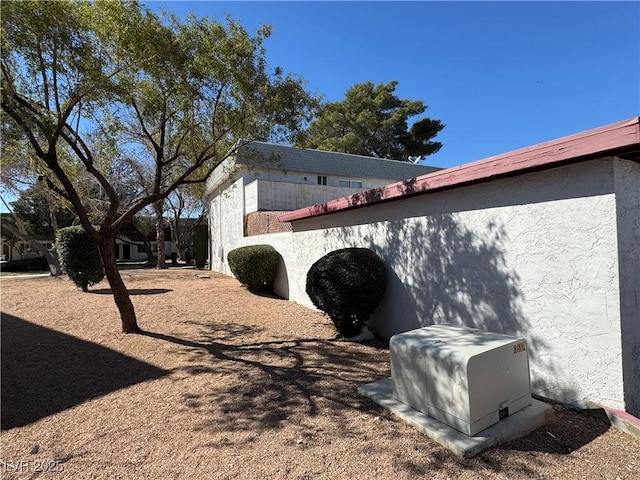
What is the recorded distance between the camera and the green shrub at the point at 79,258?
1095 cm

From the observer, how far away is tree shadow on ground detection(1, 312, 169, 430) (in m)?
4.00

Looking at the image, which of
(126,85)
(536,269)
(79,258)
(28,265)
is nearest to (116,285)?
(126,85)

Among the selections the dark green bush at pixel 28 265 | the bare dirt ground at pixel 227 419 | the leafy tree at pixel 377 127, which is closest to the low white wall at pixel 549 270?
the bare dirt ground at pixel 227 419

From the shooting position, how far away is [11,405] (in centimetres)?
399

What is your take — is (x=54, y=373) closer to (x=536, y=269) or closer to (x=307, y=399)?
(x=307, y=399)

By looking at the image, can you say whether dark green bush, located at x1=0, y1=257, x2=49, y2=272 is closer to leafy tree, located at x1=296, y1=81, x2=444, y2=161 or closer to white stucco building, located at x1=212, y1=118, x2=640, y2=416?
leafy tree, located at x1=296, y1=81, x2=444, y2=161

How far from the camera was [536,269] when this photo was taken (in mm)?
3926

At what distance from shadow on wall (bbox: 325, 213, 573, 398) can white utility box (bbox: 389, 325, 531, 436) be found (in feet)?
2.66

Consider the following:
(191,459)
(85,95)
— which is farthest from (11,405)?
(85,95)

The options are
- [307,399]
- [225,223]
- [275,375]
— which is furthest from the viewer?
[225,223]

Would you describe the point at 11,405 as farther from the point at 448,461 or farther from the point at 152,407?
the point at 448,461

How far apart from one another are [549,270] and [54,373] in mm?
6088

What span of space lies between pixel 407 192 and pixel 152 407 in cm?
422

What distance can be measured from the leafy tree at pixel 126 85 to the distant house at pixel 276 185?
4200 millimetres
